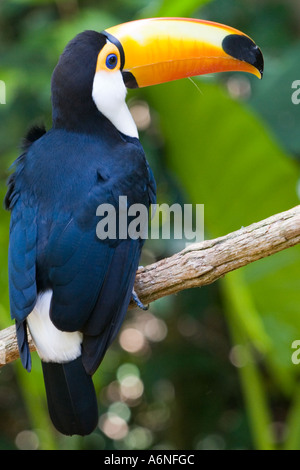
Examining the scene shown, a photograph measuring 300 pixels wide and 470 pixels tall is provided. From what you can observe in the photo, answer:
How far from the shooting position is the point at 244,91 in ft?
12.1

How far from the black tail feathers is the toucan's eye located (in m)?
0.91

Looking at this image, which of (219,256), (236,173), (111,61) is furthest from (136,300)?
(236,173)

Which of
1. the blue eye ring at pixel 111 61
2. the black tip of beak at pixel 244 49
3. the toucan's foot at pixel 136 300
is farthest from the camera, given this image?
the black tip of beak at pixel 244 49

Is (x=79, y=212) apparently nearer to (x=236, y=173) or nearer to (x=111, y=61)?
(x=111, y=61)

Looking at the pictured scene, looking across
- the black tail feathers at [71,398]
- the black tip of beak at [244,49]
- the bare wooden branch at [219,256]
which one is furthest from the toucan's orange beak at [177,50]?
the black tail feathers at [71,398]

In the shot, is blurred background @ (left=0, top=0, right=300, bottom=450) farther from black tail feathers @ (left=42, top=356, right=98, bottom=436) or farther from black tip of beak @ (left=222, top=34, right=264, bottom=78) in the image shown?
black tail feathers @ (left=42, top=356, right=98, bottom=436)

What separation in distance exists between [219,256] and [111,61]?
73 centimetres

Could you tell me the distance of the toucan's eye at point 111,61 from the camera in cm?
227

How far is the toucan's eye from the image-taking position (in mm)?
2270

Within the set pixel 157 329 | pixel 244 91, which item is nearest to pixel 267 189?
pixel 244 91

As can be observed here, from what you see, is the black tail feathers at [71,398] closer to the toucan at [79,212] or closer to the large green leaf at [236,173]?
the toucan at [79,212]

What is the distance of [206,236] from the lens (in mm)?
2902

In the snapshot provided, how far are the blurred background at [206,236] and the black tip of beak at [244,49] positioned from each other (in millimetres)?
218
